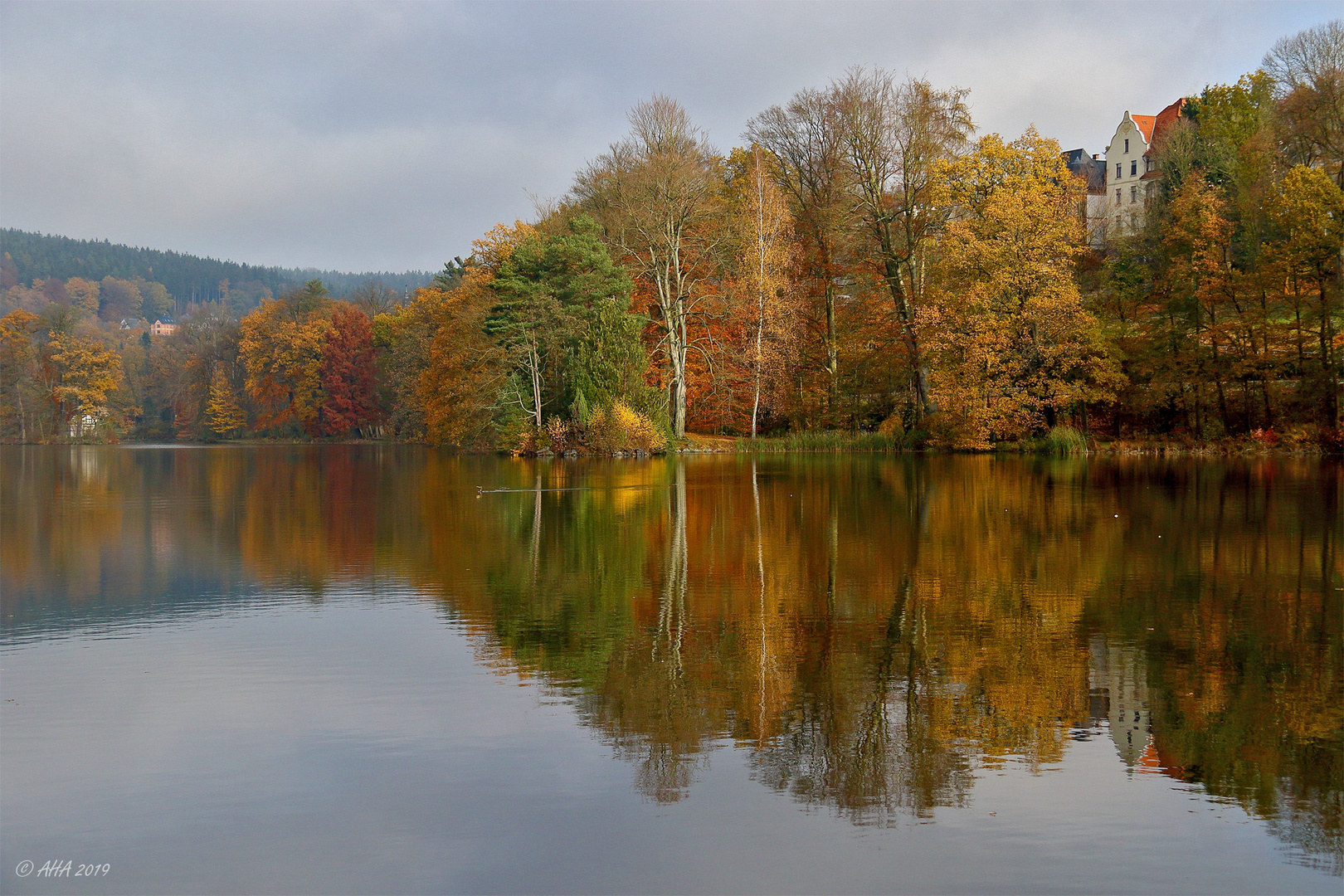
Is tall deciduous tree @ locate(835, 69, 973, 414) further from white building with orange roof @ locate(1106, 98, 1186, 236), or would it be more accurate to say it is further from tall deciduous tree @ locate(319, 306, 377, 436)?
tall deciduous tree @ locate(319, 306, 377, 436)

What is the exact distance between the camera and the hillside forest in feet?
123

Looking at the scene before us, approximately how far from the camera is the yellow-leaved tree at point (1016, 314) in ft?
123

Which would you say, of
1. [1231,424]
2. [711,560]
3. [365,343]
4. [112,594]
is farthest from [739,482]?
[365,343]

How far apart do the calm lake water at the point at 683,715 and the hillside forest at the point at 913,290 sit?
84.8 ft

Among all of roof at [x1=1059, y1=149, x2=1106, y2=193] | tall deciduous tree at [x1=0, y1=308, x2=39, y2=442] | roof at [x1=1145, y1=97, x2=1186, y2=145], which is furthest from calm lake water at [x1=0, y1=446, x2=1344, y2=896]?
tall deciduous tree at [x1=0, y1=308, x2=39, y2=442]

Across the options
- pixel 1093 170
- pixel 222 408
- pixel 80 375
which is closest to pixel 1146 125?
pixel 1093 170

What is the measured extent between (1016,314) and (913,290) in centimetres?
663

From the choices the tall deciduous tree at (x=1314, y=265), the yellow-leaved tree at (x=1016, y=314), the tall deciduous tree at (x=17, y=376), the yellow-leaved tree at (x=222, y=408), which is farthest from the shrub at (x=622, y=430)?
the tall deciduous tree at (x=17, y=376)

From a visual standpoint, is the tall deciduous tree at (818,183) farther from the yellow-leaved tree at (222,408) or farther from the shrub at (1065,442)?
the yellow-leaved tree at (222,408)

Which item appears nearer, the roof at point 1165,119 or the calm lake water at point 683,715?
the calm lake water at point 683,715

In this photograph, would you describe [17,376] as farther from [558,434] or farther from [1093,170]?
[1093,170]

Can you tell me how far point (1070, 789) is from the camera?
4844 millimetres

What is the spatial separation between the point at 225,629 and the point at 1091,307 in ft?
128

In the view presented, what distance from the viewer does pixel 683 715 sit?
5930 mm
